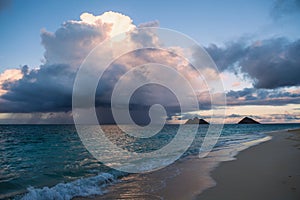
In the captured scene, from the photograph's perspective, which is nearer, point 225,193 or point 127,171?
point 225,193

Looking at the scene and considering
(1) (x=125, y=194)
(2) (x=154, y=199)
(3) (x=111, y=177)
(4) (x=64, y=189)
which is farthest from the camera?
(3) (x=111, y=177)

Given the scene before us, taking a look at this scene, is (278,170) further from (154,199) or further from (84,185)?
(84,185)

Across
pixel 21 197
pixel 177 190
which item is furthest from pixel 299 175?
pixel 21 197

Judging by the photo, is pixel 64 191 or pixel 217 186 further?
pixel 64 191

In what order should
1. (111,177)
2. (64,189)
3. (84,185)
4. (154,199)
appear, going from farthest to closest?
(111,177), (84,185), (64,189), (154,199)

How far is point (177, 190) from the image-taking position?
8.40 m

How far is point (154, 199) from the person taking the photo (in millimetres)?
7375

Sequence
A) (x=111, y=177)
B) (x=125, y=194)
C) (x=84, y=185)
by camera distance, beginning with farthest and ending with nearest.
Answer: (x=111, y=177) < (x=84, y=185) < (x=125, y=194)

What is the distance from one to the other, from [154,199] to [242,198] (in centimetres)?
291

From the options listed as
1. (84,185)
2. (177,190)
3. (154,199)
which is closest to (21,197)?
(84,185)

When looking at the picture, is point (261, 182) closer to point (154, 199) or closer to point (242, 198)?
point (242, 198)

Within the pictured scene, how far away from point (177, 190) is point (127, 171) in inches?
219

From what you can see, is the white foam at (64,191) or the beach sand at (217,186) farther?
the white foam at (64,191)

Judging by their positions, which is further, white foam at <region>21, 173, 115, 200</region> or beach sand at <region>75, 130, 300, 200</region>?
white foam at <region>21, 173, 115, 200</region>
